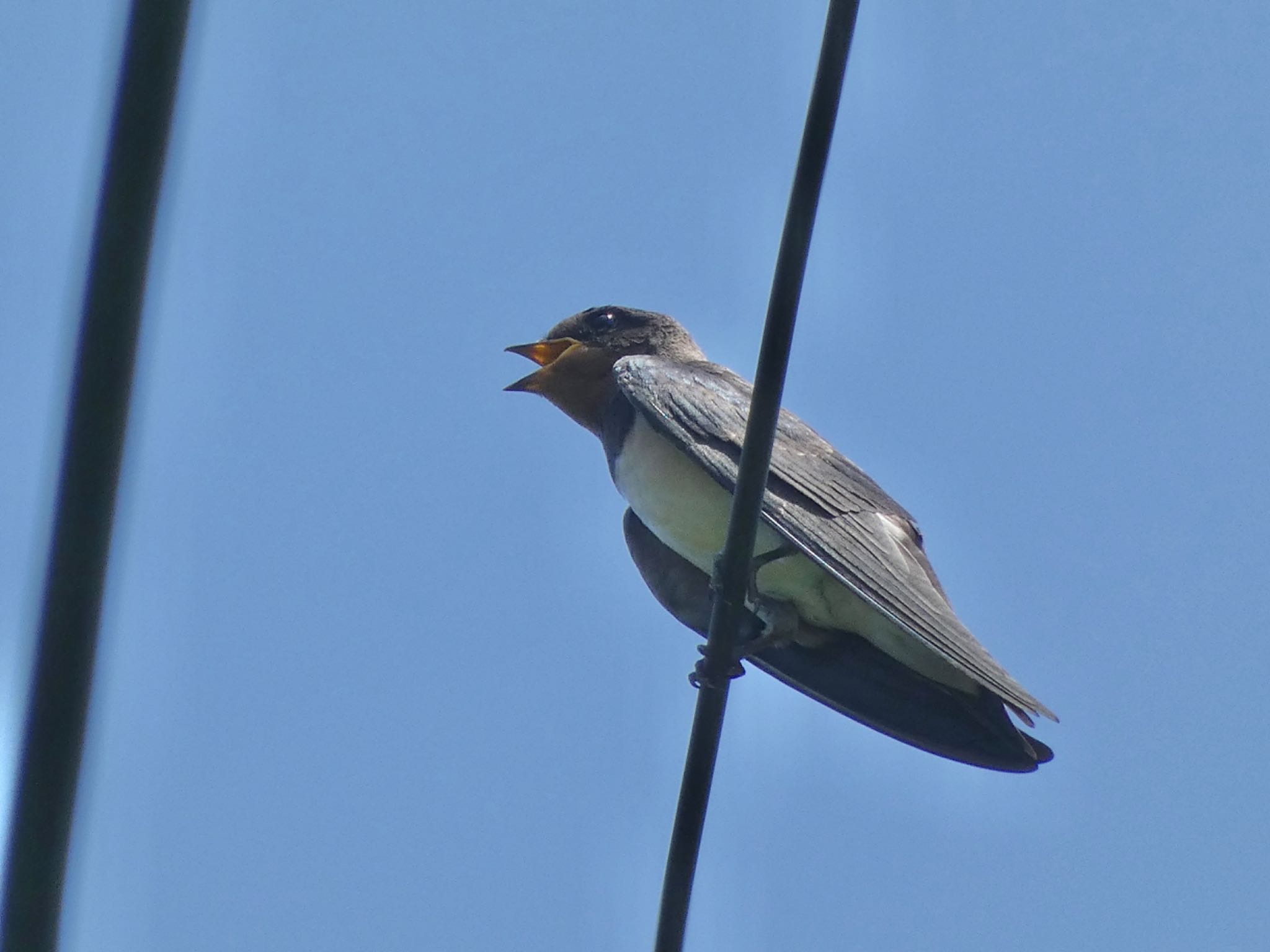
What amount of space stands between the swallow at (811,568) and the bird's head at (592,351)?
1.20 feet

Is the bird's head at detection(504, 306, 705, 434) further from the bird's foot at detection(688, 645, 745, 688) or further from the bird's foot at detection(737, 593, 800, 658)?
the bird's foot at detection(688, 645, 745, 688)

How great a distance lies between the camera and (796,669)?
18.9 feet

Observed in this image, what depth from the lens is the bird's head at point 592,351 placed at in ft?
23.6

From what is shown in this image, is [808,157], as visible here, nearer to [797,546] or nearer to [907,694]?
[797,546]

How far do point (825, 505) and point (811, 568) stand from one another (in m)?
0.27

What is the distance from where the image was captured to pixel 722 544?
229 inches

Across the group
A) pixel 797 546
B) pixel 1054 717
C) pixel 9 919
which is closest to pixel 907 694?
pixel 797 546

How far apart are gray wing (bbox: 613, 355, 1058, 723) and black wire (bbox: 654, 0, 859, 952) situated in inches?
49.0

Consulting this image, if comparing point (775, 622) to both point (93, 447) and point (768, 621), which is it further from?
point (93, 447)

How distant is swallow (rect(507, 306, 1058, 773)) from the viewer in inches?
201

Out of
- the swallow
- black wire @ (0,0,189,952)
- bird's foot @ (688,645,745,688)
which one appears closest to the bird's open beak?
the swallow

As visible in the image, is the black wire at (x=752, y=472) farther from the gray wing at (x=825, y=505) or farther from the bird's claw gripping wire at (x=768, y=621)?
the bird's claw gripping wire at (x=768, y=621)

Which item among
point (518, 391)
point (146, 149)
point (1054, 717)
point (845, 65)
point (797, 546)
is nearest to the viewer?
point (146, 149)

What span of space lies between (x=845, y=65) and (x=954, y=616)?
118 inches
